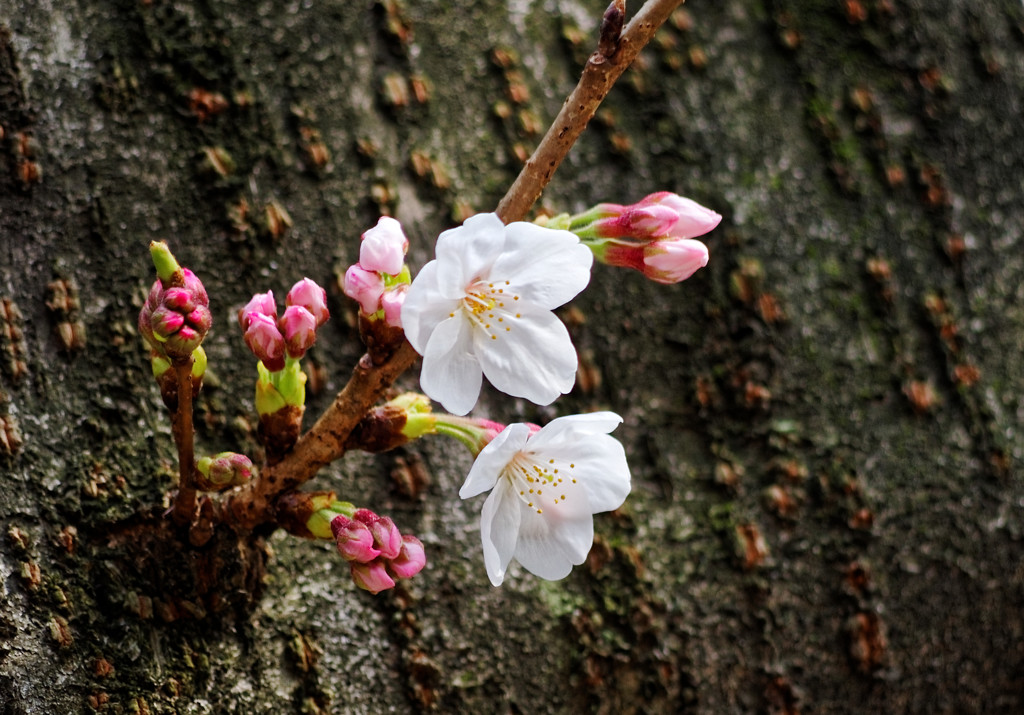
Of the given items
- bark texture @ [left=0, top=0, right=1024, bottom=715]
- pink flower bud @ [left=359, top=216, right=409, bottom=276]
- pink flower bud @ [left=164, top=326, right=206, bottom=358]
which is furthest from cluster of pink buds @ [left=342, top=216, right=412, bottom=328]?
bark texture @ [left=0, top=0, right=1024, bottom=715]

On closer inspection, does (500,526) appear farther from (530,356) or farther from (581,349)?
(581,349)

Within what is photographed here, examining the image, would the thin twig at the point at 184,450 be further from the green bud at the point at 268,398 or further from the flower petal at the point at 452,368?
the flower petal at the point at 452,368

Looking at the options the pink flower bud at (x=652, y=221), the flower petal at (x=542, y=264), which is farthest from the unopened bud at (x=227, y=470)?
the pink flower bud at (x=652, y=221)

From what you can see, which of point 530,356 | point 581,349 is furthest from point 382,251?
point 581,349

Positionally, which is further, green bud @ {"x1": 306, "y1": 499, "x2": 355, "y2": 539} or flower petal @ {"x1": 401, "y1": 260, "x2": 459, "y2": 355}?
green bud @ {"x1": 306, "y1": 499, "x2": 355, "y2": 539}

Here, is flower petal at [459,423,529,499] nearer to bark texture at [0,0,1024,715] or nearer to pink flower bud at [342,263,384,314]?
pink flower bud at [342,263,384,314]

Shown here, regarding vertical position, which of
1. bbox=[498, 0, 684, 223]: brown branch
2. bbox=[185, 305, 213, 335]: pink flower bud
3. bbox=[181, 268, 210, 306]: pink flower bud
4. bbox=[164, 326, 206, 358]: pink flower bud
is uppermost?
bbox=[498, 0, 684, 223]: brown branch

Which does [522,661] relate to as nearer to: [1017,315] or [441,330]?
[441,330]
